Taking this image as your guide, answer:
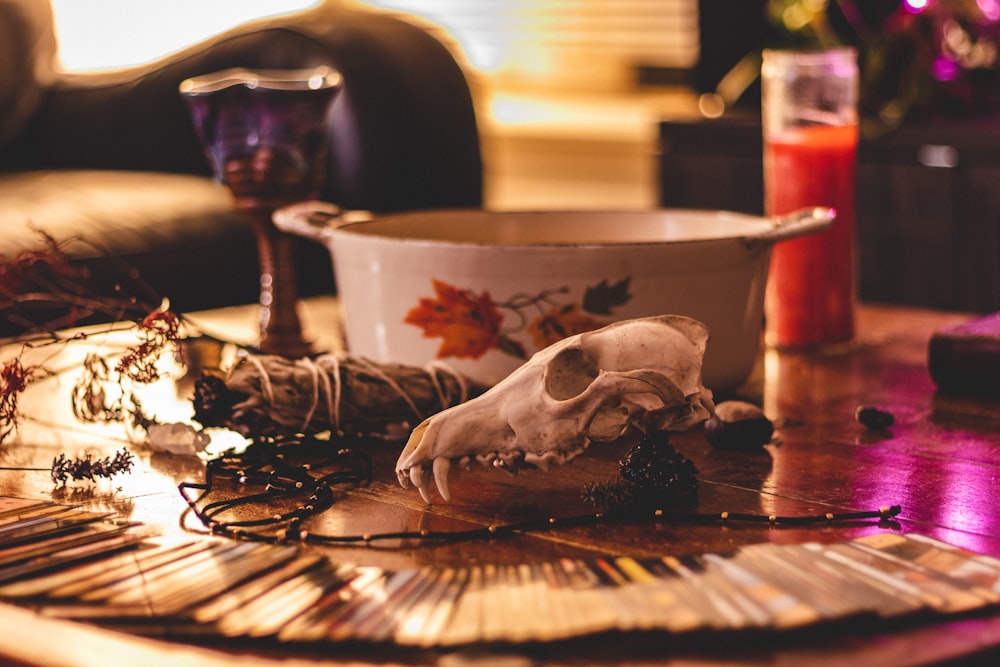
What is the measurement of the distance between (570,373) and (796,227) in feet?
0.97

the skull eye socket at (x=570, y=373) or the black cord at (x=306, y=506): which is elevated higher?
the skull eye socket at (x=570, y=373)

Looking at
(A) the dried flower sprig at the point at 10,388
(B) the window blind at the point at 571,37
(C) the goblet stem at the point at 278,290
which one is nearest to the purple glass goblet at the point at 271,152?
(C) the goblet stem at the point at 278,290

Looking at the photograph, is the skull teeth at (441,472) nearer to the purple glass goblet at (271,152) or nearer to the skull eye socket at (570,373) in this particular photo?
the skull eye socket at (570,373)

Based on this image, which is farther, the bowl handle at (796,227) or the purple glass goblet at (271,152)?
the purple glass goblet at (271,152)

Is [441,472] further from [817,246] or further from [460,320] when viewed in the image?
[817,246]

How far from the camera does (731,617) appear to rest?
455 millimetres

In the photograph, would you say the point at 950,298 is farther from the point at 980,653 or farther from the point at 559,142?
the point at 980,653

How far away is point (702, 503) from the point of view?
0.63m

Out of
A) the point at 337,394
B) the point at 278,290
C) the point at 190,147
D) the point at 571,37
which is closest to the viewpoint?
the point at 337,394

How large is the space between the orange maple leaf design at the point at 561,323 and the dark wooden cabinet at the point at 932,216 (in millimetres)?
1466

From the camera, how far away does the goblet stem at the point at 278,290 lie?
104 centimetres

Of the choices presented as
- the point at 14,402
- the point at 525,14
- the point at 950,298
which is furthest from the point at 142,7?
the point at 14,402

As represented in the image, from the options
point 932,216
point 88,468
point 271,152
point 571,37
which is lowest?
point 932,216

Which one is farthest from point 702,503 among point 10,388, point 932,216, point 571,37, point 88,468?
point 571,37
